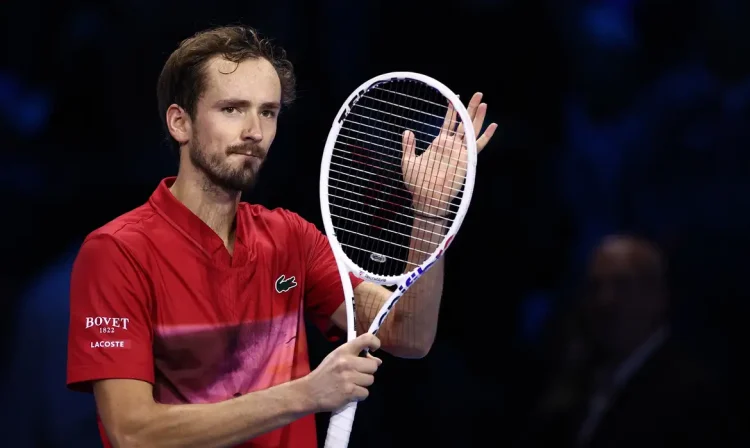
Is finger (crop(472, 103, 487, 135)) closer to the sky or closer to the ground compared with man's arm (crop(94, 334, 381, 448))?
closer to the sky

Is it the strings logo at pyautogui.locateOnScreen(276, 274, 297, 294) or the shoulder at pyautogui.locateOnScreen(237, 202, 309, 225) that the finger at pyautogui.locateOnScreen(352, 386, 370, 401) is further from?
the shoulder at pyautogui.locateOnScreen(237, 202, 309, 225)

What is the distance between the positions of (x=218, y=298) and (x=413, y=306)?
450 millimetres

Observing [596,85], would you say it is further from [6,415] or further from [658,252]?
[6,415]

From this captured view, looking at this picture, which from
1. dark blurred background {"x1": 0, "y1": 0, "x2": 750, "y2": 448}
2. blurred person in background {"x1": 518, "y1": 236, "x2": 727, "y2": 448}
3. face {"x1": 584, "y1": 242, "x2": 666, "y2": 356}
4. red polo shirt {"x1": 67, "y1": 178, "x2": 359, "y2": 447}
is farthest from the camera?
dark blurred background {"x1": 0, "y1": 0, "x2": 750, "y2": 448}

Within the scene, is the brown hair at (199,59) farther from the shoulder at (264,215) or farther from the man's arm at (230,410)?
the man's arm at (230,410)

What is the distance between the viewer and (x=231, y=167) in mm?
2262

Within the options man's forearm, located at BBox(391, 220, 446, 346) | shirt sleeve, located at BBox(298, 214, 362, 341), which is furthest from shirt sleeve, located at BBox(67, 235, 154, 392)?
man's forearm, located at BBox(391, 220, 446, 346)

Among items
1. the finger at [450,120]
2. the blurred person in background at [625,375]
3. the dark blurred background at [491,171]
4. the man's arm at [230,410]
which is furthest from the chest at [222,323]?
the blurred person in background at [625,375]

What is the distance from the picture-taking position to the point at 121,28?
12.2 feet

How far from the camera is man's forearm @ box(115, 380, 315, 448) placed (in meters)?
2.02

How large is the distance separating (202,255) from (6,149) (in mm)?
1692

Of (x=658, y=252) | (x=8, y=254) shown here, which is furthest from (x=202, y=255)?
(x=658, y=252)

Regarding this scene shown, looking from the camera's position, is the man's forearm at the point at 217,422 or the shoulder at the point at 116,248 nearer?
the man's forearm at the point at 217,422

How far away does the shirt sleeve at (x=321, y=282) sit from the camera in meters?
2.49
